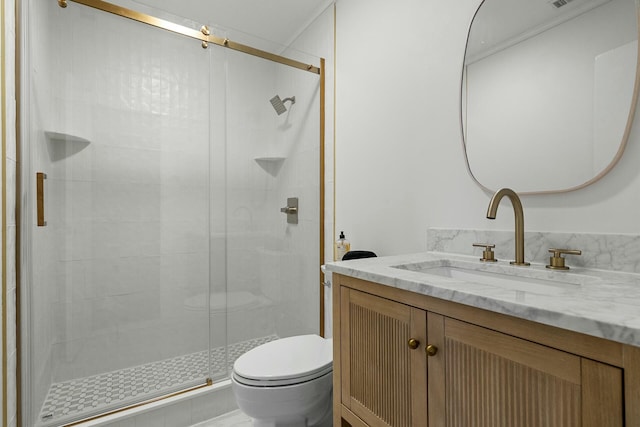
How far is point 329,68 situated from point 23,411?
2.34 m

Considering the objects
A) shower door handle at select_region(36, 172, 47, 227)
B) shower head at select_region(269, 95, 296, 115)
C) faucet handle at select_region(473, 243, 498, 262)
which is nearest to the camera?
faucet handle at select_region(473, 243, 498, 262)

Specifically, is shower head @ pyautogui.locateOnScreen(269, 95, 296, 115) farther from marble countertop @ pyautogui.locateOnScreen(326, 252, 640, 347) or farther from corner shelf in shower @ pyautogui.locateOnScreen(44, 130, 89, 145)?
marble countertop @ pyautogui.locateOnScreen(326, 252, 640, 347)

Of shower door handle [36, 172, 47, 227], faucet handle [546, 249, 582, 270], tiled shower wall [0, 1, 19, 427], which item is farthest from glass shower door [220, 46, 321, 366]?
faucet handle [546, 249, 582, 270]

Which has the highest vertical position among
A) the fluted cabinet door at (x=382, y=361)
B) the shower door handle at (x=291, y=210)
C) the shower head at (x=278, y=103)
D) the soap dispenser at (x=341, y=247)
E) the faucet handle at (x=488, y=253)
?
the shower head at (x=278, y=103)

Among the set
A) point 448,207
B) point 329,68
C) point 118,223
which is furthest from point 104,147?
point 448,207

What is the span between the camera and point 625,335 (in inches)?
18.0

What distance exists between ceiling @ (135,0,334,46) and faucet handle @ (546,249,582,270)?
6.62 ft

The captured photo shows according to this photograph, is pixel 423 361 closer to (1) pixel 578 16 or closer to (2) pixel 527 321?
(2) pixel 527 321

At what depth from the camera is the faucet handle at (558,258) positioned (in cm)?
94

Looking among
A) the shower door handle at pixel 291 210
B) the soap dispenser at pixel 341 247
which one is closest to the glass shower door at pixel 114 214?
the shower door handle at pixel 291 210

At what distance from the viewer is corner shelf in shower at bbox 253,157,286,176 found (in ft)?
6.73

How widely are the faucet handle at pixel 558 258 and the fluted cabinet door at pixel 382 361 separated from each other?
48 centimetres

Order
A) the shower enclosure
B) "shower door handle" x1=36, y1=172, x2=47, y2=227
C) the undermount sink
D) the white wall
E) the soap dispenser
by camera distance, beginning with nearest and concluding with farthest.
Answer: the undermount sink → the white wall → "shower door handle" x1=36, y1=172, x2=47, y2=227 → the shower enclosure → the soap dispenser

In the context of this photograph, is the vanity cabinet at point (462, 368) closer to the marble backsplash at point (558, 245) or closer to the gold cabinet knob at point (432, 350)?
the gold cabinet knob at point (432, 350)
